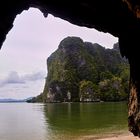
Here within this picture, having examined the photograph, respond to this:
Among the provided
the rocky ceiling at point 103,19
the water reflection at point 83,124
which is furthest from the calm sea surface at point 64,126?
the rocky ceiling at point 103,19

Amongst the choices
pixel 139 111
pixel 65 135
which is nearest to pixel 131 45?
pixel 139 111

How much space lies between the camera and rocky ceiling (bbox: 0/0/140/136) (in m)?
14.6

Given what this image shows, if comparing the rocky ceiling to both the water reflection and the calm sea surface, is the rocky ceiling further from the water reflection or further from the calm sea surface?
the water reflection

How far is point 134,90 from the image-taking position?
17203mm

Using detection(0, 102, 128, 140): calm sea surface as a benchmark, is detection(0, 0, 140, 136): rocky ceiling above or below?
above

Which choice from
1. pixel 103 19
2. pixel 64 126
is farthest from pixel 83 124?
pixel 103 19

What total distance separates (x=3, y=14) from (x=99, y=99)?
17355 cm

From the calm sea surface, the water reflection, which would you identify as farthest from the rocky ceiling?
the water reflection

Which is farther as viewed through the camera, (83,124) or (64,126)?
(83,124)

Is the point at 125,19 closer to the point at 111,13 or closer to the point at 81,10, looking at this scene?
the point at 111,13

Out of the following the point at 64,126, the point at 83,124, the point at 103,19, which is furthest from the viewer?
the point at 83,124

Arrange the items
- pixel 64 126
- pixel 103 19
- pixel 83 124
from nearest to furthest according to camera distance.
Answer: pixel 103 19
pixel 64 126
pixel 83 124

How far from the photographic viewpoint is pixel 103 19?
1620cm

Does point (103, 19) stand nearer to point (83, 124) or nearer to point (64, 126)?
point (64, 126)
